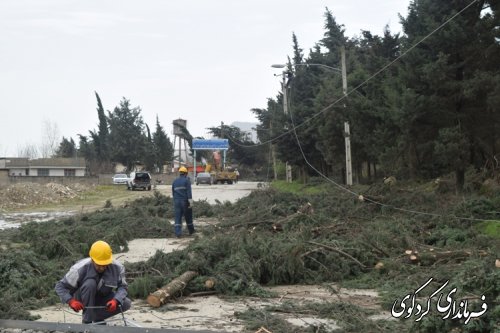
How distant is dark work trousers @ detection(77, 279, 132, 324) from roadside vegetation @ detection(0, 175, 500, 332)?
2.17 meters

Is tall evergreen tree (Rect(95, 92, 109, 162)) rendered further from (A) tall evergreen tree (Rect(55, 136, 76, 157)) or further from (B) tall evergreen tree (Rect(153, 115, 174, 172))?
(A) tall evergreen tree (Rect(55, 136, 76, 157))

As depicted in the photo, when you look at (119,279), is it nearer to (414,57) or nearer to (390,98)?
(414,57)

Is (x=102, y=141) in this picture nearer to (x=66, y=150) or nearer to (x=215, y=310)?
(x=66, y=150)

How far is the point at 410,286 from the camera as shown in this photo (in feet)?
32.9

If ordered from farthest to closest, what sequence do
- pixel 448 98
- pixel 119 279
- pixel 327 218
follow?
1. pixel 448 98
2. pixel 327 218
3. pixel 119 279

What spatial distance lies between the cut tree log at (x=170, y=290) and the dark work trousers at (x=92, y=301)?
2.89 m

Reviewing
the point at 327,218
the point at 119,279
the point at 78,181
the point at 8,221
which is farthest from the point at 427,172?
the point at 78,181

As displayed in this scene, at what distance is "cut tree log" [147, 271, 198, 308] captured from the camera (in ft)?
30.9

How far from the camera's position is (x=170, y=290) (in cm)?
983

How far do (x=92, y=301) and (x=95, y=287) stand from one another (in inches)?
5.8

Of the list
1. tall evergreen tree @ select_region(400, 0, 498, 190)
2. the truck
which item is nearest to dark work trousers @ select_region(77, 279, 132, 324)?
tall evergreen tree @ select_region(400, 0, 498, 190)

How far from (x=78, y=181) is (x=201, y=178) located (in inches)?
547

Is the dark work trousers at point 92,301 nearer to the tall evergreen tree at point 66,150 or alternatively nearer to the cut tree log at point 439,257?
the cut tree log at point 439,257

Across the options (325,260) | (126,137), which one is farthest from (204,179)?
(325,260)
